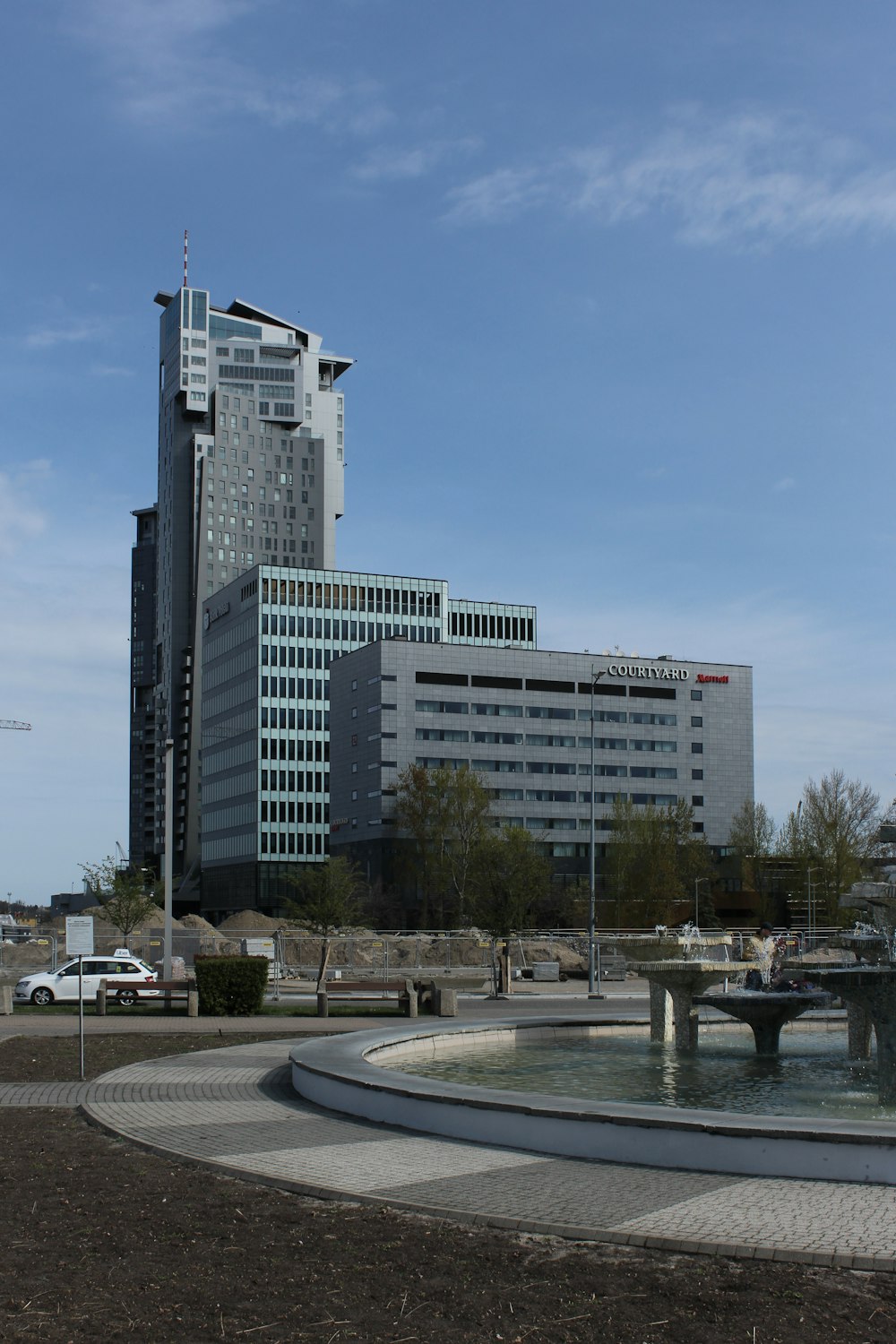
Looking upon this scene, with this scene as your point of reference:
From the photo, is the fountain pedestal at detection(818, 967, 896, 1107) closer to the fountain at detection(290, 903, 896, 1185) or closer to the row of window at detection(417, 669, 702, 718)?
the fountain at detection(290, 903, 896, 1185)

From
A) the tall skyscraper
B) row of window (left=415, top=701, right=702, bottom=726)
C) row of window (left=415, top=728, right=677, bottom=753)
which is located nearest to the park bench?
row of window (left=415, top=728, right=677, bottom=753)

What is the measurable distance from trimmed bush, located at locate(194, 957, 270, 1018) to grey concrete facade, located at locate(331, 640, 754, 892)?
289 ft

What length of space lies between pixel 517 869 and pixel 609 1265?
66.2 m

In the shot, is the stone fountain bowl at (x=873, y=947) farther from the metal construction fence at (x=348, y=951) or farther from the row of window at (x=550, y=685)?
the row of window at (x=550, y=685)

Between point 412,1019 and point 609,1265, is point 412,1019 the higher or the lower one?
the lower one

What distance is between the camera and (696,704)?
130 metres

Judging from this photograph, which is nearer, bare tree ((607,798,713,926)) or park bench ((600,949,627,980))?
park bench ((600,949,627,980))

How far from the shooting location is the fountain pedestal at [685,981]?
2064 centimetres

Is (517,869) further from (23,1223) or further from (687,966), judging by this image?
(23,1223)

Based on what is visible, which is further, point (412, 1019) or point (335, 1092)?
point (412, 1019)

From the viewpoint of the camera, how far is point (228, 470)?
604 ft

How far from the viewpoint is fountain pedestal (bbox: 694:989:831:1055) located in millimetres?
19750

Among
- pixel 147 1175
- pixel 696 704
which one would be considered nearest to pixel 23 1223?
pixel 147 1175

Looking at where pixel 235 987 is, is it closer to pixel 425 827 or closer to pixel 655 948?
pixel 655 948
